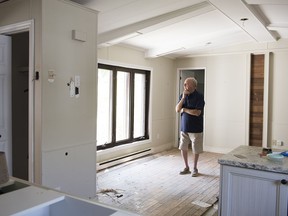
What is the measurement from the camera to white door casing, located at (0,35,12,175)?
2.96 metres

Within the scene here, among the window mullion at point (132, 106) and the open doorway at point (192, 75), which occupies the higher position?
the open doorway at point (192, 75)

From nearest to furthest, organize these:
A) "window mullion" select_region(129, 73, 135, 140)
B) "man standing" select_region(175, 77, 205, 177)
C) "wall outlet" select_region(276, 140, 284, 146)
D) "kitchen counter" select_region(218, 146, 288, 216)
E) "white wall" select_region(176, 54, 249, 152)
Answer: "kitchen counter" select_region(218, 146, 288, 216) < "man standing" select_region(175, 77, 205, 177) < "window mullion" select_region(129, 73, 135, 140) < "wall outlet" select_region(276, 140, 284, 146) < "white wall" select_region(176, 54, 249, 152)

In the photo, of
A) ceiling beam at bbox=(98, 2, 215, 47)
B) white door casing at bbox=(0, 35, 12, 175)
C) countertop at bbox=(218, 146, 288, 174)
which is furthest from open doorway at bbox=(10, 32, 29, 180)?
countertop at bbox=(218, 146, 288, 174)

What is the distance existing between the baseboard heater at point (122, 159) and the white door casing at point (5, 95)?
75.8 inches

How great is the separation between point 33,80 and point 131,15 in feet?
5.26

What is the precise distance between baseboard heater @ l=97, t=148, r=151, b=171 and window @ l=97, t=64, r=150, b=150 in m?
0.26

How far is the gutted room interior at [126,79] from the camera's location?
266 cm

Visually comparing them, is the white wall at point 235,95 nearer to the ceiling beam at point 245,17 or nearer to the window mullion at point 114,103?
the ceiling beam at point 245,17

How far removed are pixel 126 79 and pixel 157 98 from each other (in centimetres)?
113

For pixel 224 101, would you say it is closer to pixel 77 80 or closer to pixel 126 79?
pixel 126 79

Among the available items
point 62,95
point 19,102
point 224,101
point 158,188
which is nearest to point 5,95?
point 19,102

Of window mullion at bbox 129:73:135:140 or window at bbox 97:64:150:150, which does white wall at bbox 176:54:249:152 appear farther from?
window mullion at bbox 129:73:135:140

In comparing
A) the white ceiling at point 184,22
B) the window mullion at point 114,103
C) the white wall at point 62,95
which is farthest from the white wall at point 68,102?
the window mullion at point 114,103

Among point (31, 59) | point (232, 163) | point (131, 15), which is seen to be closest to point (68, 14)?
point (31, 59)
